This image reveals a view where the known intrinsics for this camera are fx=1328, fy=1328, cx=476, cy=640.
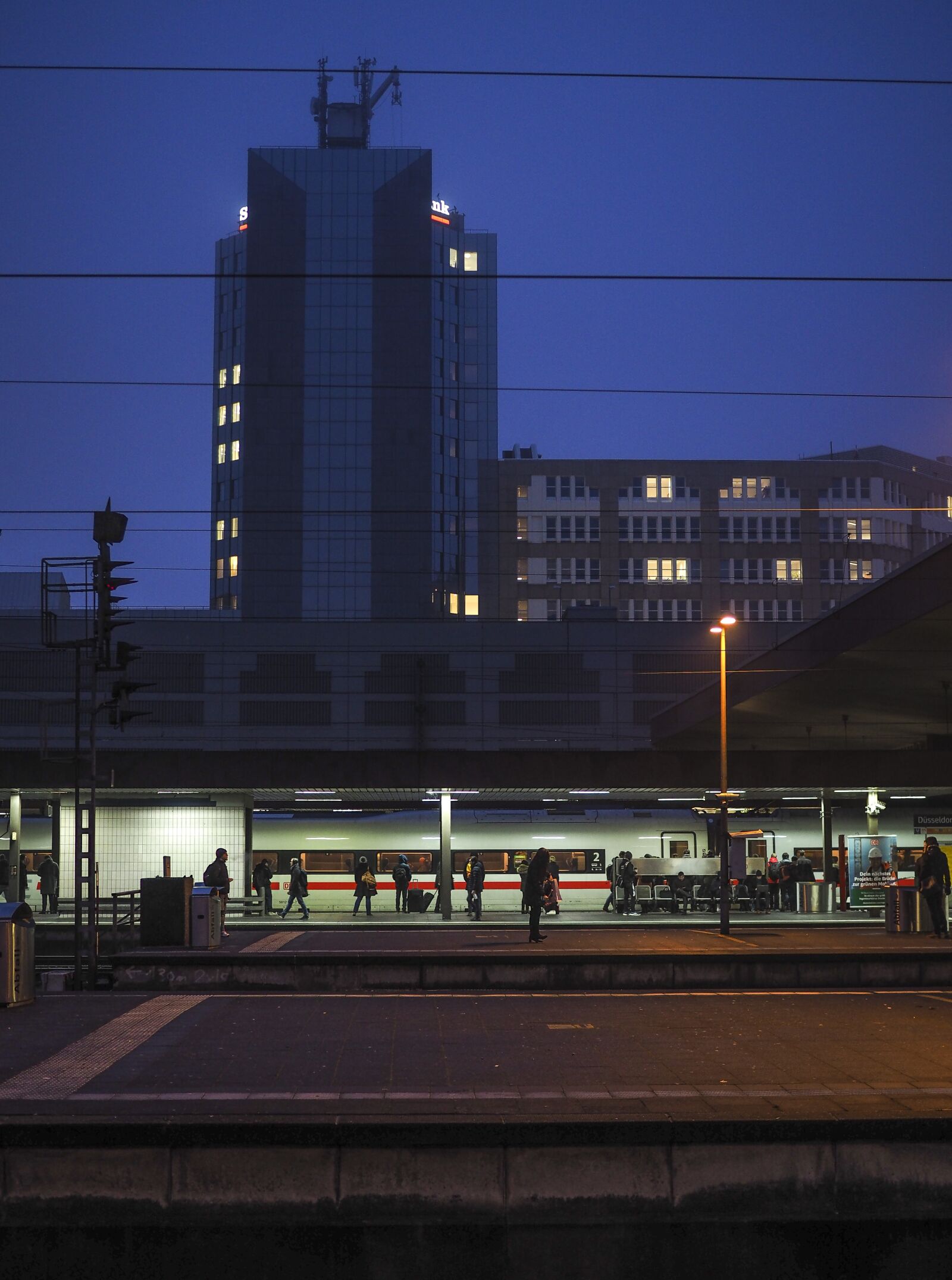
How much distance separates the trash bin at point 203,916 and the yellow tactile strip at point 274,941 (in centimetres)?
55

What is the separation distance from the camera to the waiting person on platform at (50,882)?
31859mm

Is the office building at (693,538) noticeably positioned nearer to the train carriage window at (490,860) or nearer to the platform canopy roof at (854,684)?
the platform canopy roof at (854,684)

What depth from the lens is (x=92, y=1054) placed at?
10492mm

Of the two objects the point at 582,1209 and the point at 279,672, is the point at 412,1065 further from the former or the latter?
the point at 279,672

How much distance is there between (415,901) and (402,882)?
685 millimetres

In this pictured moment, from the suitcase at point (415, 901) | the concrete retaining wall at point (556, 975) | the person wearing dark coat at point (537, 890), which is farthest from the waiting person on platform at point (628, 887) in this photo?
the concrete retaining wall at point (556, 975)

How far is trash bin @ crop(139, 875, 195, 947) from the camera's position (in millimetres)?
19234

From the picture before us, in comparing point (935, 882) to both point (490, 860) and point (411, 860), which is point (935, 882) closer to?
point (490, 860)

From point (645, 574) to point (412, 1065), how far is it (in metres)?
99.6

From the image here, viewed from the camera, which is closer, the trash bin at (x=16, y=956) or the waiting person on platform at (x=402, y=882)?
the trash bin at (x=16, y=956)

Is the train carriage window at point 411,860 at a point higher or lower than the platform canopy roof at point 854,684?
lower

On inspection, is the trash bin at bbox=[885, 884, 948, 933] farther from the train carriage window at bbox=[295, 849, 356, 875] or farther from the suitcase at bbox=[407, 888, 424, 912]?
the train carriage window at bbox=[295, 849, 356, 875]

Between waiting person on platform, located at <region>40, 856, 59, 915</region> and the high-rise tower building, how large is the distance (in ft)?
239

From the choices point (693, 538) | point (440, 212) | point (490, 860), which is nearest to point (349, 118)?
point (440, 212)
